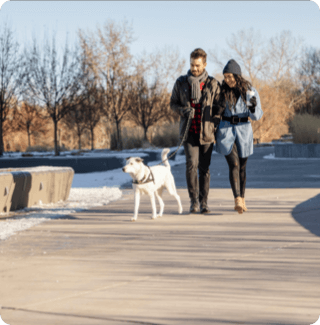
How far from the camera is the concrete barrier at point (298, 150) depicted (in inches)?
884

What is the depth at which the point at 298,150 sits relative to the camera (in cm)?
2283

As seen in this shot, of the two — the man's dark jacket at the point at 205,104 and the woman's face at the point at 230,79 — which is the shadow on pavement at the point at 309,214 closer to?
the man's dark jacket at the point at 205,104

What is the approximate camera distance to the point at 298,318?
3.05 metres

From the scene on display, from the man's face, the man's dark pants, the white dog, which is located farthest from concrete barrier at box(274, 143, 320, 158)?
the white dog

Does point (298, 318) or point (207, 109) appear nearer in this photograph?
point (298, 318)

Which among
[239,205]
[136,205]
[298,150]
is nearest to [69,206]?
[136,205]

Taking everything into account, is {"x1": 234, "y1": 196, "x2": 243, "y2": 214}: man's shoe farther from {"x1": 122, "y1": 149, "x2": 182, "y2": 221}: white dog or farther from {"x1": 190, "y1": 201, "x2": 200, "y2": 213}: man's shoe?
{"x1": 122, "y1": 149, "x2": 182, "y2": 221}: white dog

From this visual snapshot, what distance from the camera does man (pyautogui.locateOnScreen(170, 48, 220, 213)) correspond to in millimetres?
7086

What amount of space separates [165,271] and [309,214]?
11.8 feet

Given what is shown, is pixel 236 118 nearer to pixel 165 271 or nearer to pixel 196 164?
pixel 196 164

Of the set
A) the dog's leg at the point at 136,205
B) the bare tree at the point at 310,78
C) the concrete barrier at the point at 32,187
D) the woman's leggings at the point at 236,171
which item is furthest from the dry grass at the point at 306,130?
the bare tree at the point at 310,78

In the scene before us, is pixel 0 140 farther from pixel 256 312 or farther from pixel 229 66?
pixel 256 312

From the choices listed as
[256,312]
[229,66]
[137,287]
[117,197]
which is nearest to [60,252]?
[137,287]

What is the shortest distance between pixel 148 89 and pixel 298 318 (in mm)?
34189
